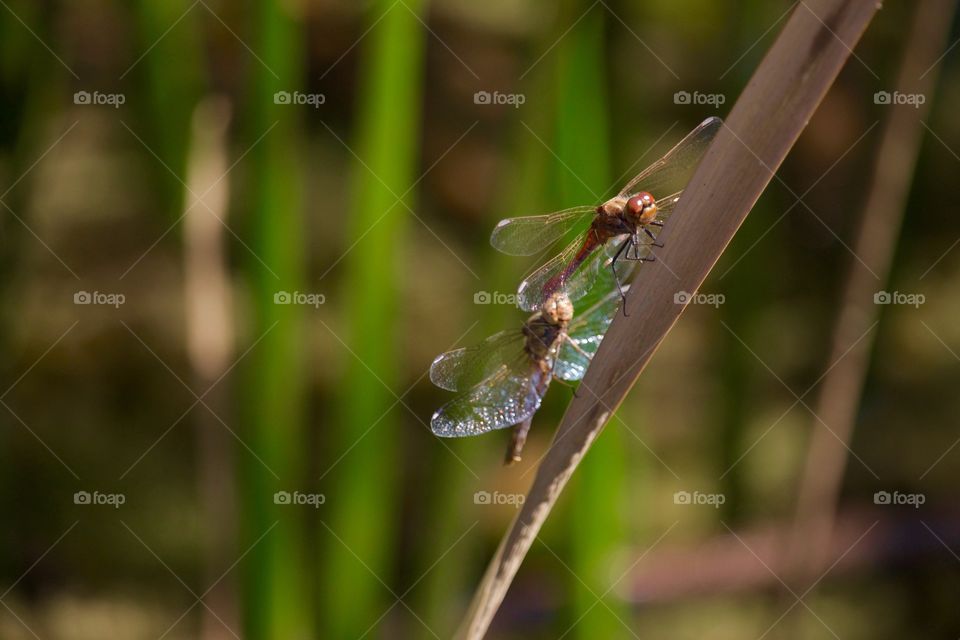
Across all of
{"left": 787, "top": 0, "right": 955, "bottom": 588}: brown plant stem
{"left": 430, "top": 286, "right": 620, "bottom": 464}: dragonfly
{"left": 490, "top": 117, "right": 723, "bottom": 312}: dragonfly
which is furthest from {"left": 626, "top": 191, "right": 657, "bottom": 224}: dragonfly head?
{"left": 787, "top": 0, "right": 955, "bottom": 588}: brown plant stem

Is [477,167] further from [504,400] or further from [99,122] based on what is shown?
[504,400]

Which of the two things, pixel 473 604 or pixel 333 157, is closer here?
pixel 473 604

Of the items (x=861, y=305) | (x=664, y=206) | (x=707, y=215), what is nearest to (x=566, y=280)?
(x=664, y=206)

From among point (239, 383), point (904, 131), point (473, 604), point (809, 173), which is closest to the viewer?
point (473, 604)

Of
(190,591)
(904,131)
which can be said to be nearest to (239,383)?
(190,591)

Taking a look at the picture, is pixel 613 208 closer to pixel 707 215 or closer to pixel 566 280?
pixel 566 280
